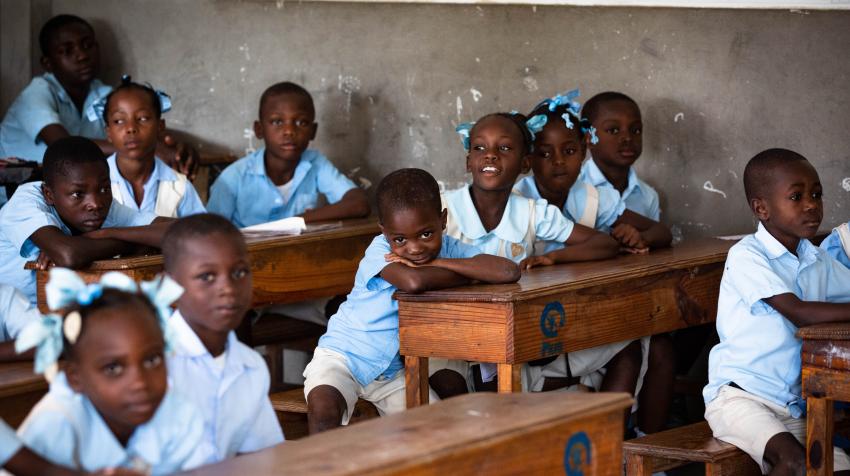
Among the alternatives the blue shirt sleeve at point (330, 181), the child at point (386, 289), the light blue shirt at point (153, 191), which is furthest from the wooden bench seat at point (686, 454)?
the blue shirt sleeve at point (330, 181)

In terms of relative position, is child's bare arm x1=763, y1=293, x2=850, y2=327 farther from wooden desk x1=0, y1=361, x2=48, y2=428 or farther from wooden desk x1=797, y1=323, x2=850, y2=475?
wooden desk x1=0, y1=361, x2=48, y2=428

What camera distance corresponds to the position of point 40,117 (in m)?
5.99

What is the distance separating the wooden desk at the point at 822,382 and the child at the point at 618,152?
1.91 m

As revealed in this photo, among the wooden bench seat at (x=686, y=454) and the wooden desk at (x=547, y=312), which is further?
the wooden desk at (x=547, y=312)

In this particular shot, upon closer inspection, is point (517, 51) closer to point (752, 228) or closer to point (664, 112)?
point (664, 112)

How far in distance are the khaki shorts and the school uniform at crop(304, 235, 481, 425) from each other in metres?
1.00

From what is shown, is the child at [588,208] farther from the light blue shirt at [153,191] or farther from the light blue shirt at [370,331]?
the light blue shirt at [153,191]

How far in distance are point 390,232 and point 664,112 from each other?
2.10 metres

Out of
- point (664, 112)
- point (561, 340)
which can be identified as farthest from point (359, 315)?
point (664, 112)

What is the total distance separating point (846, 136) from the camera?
201 inches

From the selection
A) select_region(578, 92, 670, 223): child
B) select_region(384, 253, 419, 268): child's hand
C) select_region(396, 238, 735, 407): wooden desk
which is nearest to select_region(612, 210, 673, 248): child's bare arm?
select_region(578, 92, 670, 223): child

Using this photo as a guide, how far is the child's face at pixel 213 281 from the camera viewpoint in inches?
103

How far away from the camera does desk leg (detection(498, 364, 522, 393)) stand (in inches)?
139

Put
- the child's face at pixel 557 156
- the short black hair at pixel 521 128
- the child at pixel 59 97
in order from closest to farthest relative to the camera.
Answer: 1. the short black hair at pixel 521 128
2. the child's face at pixel 557 156
3. the child at pixel 59 97
